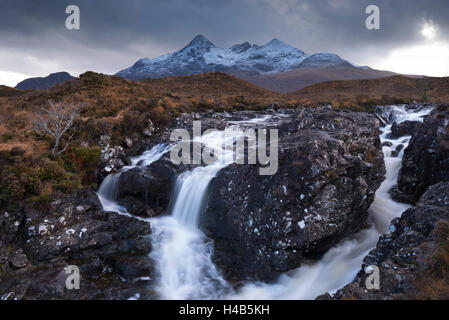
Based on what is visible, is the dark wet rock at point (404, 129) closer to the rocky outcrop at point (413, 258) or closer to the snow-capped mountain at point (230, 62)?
the rocky outcrop at point (413, 258)

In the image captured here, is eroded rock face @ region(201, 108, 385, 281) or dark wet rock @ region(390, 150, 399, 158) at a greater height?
dark wet rock @ region(390, 150, 399, 158)

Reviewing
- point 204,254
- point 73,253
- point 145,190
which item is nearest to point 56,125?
point 145,190

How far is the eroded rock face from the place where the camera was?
7977mm

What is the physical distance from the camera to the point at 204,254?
9.10 metres

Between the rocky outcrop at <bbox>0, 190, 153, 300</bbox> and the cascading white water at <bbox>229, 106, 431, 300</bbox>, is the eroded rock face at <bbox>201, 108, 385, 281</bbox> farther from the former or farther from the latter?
the rocky outcrop at <bbox>0, 190, 153, 300</bbox>

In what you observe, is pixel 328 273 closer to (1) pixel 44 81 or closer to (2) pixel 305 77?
(2) pixel 305 77

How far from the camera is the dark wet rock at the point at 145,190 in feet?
37.9

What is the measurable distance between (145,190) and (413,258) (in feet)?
33.7

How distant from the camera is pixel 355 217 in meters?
9.40

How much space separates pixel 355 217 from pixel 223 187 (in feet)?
17.2

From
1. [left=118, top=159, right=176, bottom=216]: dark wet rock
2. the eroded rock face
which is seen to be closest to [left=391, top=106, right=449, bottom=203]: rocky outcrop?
the eroded rock face

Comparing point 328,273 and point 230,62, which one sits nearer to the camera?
point 328,273

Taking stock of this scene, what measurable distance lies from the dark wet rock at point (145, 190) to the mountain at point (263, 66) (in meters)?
90.3

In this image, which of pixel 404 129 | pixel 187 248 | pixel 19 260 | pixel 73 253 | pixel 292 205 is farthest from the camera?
pixel 404 129
